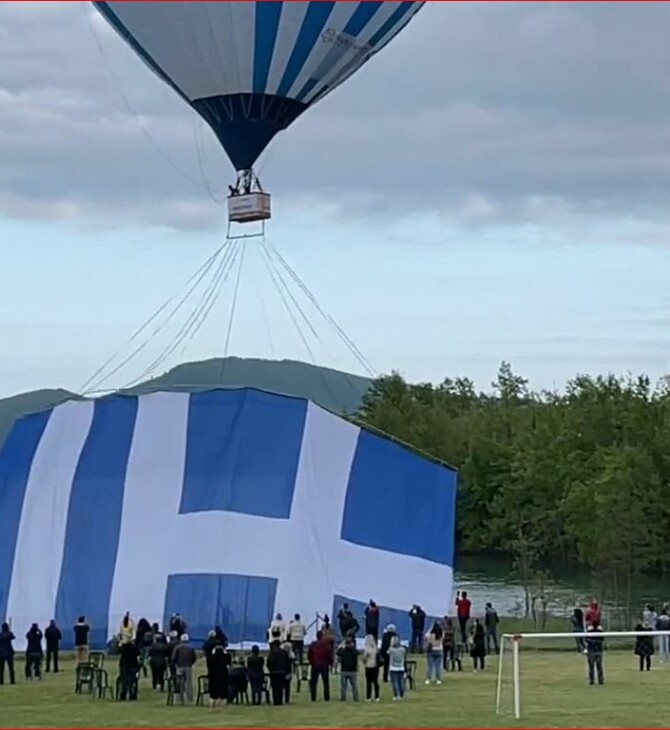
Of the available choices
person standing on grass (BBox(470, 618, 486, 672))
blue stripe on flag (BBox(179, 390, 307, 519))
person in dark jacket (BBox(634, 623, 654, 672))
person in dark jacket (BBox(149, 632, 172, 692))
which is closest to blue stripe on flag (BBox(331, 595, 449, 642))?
blue stripe on flag (BBox(179, 390, 307, 519))

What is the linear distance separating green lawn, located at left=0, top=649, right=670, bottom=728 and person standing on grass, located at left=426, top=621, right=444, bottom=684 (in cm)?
30

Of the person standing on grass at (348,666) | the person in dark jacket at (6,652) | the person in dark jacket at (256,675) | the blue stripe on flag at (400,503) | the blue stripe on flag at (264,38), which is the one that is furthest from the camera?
the blue stripe on flag at (400,503)

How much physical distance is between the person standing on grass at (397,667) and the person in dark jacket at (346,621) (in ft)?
18.5

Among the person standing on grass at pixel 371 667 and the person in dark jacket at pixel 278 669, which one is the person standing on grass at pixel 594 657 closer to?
the person standing on grass at pixel 371 667

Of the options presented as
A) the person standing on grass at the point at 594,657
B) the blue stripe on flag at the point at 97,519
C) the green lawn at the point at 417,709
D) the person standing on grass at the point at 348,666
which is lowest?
the green lawn at the point at 417,709

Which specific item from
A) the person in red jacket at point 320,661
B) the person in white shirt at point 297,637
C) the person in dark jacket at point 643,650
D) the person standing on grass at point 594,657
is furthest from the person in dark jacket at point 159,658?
the person in dark jacket at point 643,650

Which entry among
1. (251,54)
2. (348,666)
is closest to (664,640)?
(348,666)

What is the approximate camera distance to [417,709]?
72.0 ft

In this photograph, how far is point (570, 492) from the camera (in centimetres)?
7094

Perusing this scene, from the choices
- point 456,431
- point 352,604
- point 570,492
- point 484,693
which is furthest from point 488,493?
point 484,693

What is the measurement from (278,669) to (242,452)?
9.62m

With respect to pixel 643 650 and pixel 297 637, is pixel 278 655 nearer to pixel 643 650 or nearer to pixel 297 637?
pixel 297 637

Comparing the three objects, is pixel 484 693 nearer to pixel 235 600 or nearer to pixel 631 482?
pixel 235 600

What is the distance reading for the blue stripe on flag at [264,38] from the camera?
3105cm
